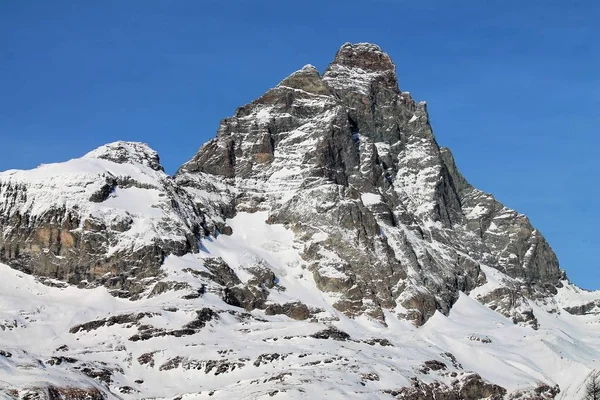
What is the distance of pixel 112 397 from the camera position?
632 ft

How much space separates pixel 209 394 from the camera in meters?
194

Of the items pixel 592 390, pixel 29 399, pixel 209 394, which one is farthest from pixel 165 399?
pixel 592 390

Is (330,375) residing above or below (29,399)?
above

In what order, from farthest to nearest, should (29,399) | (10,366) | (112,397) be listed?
(112,397)
(10,366)
(29,399)

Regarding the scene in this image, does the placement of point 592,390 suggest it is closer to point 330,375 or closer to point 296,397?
point 296,397

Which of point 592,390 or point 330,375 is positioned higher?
point 330,375

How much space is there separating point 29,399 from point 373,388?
66.0 metres

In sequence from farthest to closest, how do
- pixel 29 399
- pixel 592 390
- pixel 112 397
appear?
pixel 112 397, pixel 29 399, pixel 592 390

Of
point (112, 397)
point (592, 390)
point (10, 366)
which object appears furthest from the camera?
point (112, 397)

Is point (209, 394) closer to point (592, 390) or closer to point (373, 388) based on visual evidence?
point (373, 388)

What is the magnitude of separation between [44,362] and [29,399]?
3553 centimetres

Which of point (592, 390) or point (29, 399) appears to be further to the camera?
point (29, 399)

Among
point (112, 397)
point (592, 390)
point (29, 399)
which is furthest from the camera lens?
point (112, 397)

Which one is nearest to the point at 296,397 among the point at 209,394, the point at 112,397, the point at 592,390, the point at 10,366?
the point at 209,394
